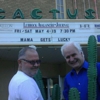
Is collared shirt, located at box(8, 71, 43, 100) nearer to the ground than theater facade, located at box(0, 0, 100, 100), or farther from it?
nearer to the ground

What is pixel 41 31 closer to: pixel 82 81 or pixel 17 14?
pixel 17 14

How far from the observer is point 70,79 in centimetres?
381

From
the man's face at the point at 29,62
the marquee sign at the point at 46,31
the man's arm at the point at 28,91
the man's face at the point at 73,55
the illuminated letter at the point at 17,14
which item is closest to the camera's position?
the man's arm at the point at 28,91

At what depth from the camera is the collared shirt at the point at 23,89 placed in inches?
111

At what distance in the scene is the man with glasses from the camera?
9.27ft

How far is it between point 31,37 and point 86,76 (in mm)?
8056

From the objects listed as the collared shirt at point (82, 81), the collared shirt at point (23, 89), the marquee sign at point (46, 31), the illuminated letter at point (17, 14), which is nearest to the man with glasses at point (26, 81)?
the collared shirt at point (23, 89)

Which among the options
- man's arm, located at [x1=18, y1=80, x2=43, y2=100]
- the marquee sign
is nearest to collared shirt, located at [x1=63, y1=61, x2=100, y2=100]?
man's arm, located at [x1=18, y1=80, x2=43, y2=100]

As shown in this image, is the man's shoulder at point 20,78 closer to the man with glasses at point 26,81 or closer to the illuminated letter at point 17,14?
the man with glasses at point 26,81

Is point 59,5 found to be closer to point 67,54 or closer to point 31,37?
point 31,37

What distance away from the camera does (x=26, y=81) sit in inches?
113

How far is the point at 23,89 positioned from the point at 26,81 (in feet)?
0.30

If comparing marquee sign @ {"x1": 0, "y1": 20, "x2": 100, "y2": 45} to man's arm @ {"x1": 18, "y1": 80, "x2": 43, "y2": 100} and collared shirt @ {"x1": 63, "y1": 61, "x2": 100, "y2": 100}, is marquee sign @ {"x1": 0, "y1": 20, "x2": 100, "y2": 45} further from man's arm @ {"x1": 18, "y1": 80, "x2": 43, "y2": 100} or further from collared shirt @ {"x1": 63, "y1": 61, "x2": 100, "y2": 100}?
man's arm @ {"x1": 18, "y1": 80, "x2": 43, "y2": 100}

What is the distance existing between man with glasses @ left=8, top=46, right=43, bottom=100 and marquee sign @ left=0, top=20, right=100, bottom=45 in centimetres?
843
